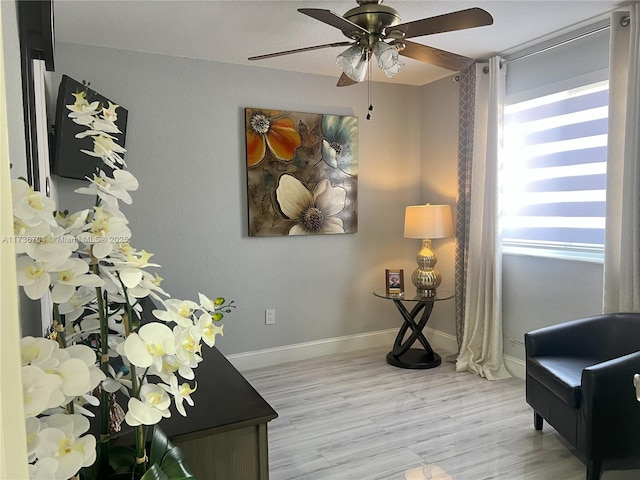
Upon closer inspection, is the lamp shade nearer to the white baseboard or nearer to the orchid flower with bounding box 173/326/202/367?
the white baseboard

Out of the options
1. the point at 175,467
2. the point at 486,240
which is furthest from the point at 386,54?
the point at 175,467

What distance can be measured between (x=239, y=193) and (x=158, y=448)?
9.95 ft

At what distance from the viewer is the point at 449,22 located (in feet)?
6.81

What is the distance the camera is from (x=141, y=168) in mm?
3357

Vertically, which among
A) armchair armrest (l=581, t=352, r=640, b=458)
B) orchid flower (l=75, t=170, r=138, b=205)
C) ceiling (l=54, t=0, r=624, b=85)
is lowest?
armchair armrest (l=581, t=352, r=640, b=458)

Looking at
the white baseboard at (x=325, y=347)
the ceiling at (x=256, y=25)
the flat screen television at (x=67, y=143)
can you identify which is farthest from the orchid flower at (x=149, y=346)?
the white baseboard at (x=325, y=347)

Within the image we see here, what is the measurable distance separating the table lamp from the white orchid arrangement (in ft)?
10.3

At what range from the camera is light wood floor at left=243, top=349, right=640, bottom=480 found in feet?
7.73

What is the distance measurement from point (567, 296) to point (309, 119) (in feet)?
7.65

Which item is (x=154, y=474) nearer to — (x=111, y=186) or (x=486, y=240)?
(x=111, y=186)

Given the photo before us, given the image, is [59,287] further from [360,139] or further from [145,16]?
[360,139]

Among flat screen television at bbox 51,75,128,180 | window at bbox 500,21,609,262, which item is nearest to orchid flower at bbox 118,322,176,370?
flat screen television at bbox 51,75,128,180

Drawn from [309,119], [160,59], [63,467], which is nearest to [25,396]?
[63,467]

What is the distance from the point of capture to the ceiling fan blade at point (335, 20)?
194 centimetres
